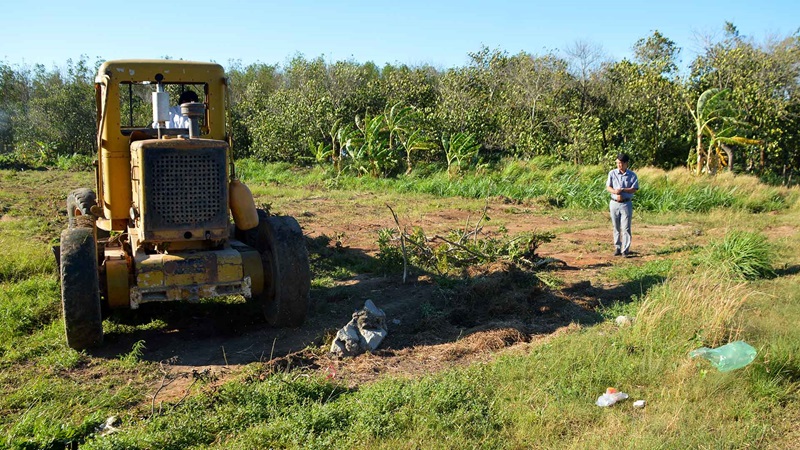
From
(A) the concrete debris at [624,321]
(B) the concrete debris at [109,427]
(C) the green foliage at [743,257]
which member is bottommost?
(B) the concrete debris at [109,427]

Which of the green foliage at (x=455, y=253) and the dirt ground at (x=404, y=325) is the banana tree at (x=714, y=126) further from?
the green foliage at (x=455, y=253)

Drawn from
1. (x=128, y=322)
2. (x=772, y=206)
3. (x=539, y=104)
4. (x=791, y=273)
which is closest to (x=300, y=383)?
(x=128, y=322)

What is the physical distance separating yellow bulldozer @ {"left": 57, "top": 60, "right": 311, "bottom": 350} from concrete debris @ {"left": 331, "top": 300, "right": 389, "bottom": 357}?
28.3 inches

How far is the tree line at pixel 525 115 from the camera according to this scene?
2016cm

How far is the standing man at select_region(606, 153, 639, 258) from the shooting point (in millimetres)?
10211

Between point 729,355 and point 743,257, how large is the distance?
12.8 ft

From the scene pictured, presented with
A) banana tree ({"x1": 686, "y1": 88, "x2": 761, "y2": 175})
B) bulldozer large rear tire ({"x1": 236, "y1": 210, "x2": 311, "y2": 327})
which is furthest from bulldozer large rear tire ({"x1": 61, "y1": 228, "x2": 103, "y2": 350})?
banana tree ({"x1": 686, "y1": 88, "x2": 761, "y2": 175})

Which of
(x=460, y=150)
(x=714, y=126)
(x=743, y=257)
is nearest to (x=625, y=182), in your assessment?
(x=743, y=257)

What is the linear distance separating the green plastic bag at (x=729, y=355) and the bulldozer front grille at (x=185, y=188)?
4411mm

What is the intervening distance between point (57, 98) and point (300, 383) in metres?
26.4

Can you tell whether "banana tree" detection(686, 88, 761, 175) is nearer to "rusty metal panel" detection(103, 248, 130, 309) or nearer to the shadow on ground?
the shadow on ground

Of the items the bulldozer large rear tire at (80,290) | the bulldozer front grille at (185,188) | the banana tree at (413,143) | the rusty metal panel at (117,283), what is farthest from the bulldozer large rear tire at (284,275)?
the banana tree at (413,143)

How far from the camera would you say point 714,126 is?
20.2 m

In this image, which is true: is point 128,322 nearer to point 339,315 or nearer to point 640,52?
point 339,315
